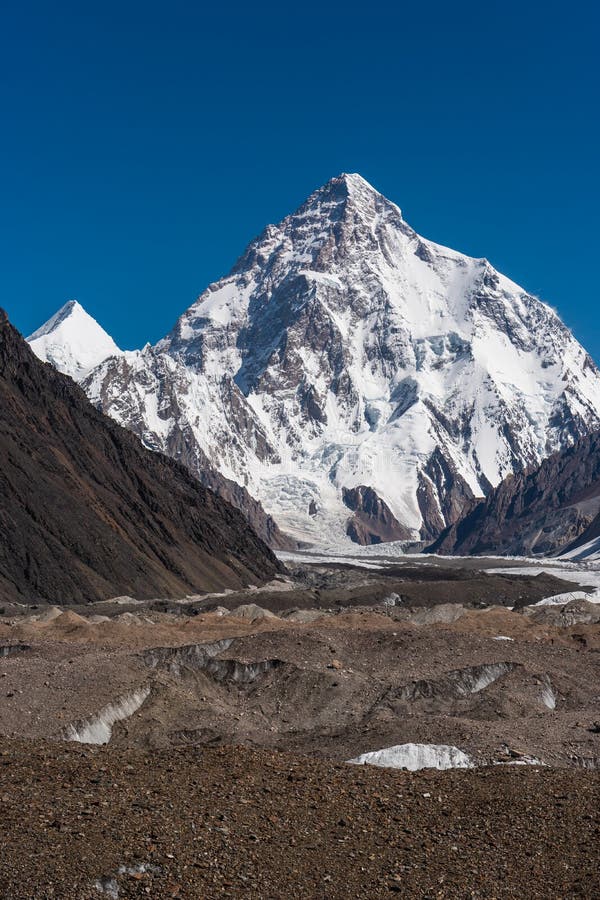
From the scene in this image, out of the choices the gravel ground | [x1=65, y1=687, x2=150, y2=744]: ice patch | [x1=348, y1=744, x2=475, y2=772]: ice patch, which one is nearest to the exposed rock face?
[x1=65, y1=687, x2=150, y2=744]: ice patch

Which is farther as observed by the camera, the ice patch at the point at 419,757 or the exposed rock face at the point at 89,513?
the exposed rock face at the point at 89,513

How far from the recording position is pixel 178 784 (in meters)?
19.9

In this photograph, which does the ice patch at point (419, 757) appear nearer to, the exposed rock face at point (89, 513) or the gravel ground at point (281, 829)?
the gravel ground at point (281, 829)

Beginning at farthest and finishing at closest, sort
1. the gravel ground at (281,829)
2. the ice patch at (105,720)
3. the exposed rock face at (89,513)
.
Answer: the exposed rock face at (89,513) → the ice patch at (105,720) → the gravel ground at (281,829)

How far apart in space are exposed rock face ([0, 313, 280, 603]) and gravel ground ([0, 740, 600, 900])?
87860mm

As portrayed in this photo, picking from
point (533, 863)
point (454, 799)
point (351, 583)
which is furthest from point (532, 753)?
point (351, 583)

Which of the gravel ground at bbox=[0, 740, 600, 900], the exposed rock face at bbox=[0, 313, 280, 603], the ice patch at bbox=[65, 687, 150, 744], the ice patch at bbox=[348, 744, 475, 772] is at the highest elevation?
the exposed rock face at bbox=[0, 313, 280, 603]

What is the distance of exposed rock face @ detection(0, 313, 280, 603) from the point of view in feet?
372

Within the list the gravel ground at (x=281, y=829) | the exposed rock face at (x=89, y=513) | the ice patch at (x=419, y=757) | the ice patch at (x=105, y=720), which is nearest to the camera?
the gravel ground at (x=281, y=829)

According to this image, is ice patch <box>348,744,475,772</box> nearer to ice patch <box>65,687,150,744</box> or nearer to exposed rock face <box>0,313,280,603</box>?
ice patch <box>65,687,150,744</box>

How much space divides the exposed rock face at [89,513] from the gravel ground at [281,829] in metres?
87.9

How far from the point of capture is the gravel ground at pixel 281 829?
619 inches

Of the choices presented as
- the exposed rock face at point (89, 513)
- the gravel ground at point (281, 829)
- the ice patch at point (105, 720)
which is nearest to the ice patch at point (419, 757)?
the gravel ground at point (281, 829)

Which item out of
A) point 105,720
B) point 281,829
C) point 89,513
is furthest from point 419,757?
point 89,513
